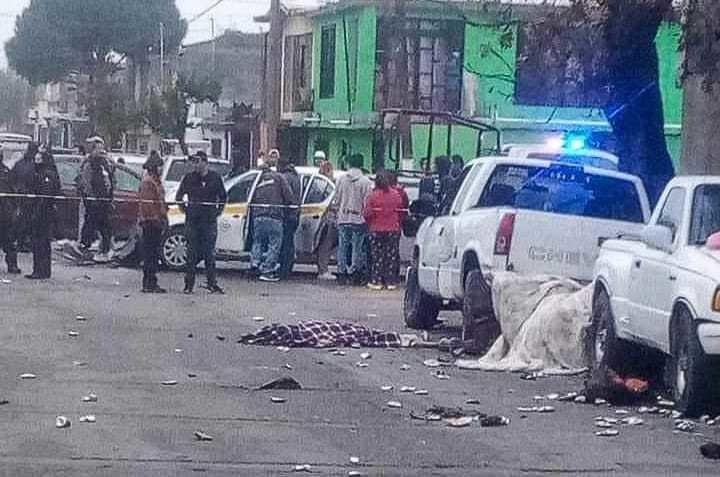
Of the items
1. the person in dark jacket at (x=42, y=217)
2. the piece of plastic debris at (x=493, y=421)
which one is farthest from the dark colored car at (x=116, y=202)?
the piece of plastic debris at (x=493, y=421)

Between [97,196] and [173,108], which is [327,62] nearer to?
[173,108]

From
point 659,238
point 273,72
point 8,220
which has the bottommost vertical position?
point 8,220

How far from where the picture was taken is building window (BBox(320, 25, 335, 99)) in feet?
159

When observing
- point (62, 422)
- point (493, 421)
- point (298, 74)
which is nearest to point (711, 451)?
point (493, 421)

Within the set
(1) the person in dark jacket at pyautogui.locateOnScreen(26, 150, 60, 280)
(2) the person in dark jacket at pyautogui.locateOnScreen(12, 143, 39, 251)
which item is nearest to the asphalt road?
(1) the person in dark jacket at pyautogui.locateOnScreen(26, 150, 60, 280)

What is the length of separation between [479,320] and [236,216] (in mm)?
9567

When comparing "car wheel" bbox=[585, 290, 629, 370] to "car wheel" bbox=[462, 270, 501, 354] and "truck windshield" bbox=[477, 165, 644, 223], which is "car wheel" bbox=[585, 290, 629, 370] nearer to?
"car wheel" bbox=[462, 270, 501, 354]

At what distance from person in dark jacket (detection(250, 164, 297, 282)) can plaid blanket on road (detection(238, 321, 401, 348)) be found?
7.66m

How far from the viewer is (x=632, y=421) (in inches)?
481

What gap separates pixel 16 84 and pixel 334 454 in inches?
4169

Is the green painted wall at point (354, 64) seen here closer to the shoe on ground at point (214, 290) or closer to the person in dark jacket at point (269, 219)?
the person in dark jacket at point (269, 219)

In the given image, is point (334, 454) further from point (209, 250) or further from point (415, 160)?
point (415, 160)

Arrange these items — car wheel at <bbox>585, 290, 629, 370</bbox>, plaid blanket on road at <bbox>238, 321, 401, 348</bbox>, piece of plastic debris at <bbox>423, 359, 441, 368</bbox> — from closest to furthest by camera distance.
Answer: car wheel at <bbox>585, 290, 629, 370</bbox> → piece of plastic debris at <bbox>423, 359, 441, 368</bbox> → plaid blanket on road at <bbox>238, 321, 401, 348</bbox>

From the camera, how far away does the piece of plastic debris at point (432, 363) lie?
600 inches
